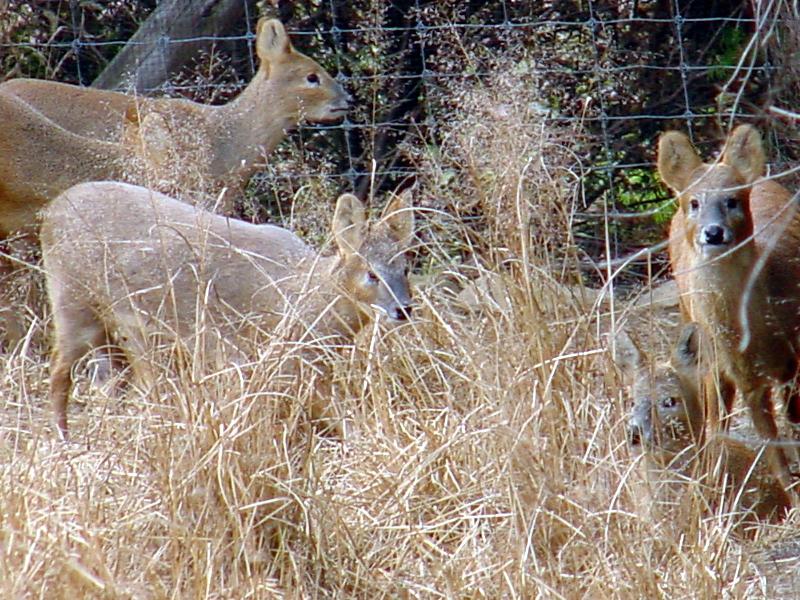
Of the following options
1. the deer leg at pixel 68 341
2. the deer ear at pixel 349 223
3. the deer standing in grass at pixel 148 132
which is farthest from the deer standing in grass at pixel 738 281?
the deer leg at pixel 68 341

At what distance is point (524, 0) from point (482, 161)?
3318 mm

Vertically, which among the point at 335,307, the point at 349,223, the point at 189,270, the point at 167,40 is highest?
the point at 167,40

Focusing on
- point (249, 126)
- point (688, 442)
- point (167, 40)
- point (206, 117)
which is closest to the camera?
point (688, 442)

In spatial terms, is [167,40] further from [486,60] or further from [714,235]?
[714,235]

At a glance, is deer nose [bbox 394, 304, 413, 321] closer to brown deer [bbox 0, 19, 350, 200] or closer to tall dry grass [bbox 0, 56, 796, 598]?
tall dry grass [bbox 0, 56, 796, 598]

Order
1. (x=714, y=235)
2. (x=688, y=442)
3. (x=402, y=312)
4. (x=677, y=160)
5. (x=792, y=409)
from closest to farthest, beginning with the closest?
(x=688, y=442)
(x=402, y=312)
(x=714, y=235)
(x=792, y=409)
(x=677, y=160)

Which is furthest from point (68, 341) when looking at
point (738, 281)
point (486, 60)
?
point (486, 60)

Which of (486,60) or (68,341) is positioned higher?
(486,60)

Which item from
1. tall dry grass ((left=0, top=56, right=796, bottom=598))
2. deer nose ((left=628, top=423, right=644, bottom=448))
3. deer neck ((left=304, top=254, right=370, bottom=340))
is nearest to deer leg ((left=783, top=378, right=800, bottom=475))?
tall dry grass ((left=0, top=56, right=796, bottom=598))

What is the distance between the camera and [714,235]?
623 cm

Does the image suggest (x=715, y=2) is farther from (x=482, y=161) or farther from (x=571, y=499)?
(x=571, y=499)

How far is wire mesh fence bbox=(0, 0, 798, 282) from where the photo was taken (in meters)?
8.12

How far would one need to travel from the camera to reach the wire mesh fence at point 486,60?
812cm

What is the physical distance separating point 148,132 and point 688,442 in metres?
2.89
